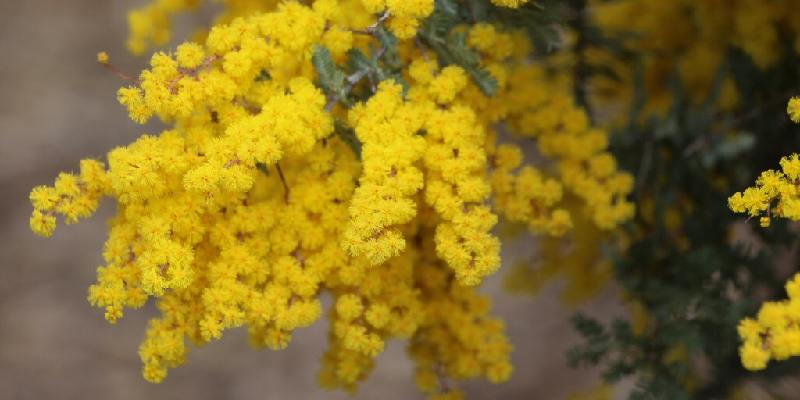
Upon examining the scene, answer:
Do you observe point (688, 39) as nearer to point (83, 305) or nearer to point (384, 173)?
point (384, 173)

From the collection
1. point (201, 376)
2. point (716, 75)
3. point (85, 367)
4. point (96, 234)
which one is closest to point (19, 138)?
point (96, 234)

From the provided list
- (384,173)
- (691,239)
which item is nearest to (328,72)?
(384,173)

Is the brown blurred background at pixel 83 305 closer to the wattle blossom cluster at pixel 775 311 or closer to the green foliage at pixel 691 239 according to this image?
the green foliage at pixel 691 239

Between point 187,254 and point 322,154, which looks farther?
point 322,154

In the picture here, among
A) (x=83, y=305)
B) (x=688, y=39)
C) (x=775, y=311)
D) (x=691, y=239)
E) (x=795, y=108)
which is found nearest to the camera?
(x=775, y=311)

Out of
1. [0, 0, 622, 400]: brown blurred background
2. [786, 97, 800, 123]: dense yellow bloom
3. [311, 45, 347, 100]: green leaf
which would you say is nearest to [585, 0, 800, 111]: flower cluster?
[786, 97, 800, 123]: dense yellow bloom

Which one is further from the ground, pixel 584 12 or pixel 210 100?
pixel 584 12

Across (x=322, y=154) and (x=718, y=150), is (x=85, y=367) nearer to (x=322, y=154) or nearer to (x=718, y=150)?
(x=322, y=154)

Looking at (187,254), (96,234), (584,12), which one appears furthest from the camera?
(96,234)

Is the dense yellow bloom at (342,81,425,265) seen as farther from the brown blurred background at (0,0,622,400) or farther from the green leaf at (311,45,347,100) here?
the brown blurred background at (0,0,622,400)
